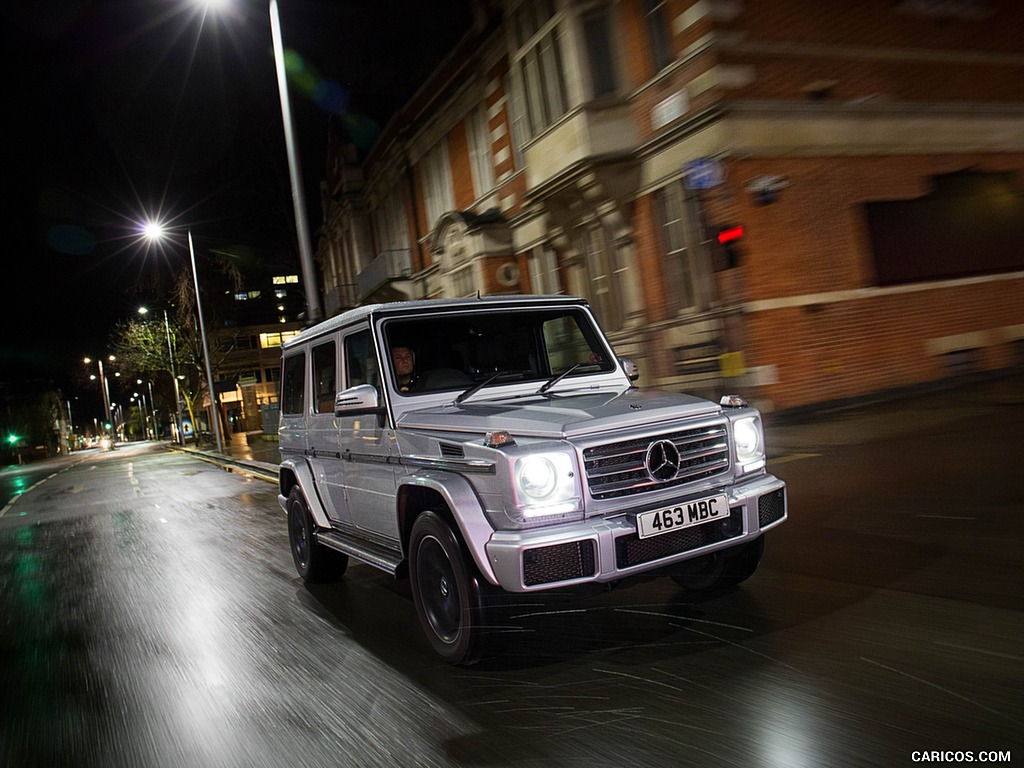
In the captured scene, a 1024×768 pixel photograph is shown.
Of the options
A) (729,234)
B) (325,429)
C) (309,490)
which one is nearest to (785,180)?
(729,234)

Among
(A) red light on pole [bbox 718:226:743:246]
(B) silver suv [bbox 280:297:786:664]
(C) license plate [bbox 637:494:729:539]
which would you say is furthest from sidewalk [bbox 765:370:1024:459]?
(C) license plate [bbox 637:494:729:539]

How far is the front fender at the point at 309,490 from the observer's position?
6.14m

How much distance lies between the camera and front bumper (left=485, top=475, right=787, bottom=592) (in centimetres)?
356

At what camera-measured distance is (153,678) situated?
179 inches

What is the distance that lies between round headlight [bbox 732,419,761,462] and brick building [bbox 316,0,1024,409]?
25.5 ft

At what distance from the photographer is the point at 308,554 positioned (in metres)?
6.52

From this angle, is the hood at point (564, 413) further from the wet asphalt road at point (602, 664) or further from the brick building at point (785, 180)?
the brick building at point (785, 180)

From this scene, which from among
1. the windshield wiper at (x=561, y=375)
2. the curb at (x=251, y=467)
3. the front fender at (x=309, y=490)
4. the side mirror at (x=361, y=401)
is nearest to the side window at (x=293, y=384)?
the front fender at (x=309, y=490)

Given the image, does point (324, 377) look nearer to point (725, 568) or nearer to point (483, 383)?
point (483, 383)

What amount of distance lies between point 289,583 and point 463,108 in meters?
17.0

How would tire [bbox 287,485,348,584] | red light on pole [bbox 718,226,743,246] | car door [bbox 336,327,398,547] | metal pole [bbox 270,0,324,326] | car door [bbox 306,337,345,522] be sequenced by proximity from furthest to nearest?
metal pole [bbox 270,0,324,326]
red light on pole [bbox 718,226,743,246]
tire [bbox 287,485,348,584]
car door [bbox 306,337,345,522]
car door [bbox 336,327,398,547]

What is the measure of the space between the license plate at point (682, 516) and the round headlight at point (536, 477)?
0.47 metres

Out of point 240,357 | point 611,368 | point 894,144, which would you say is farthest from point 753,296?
point 240,357

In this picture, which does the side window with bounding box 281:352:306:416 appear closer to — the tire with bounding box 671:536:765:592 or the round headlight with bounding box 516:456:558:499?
the round headlight with bounding box 516:456:558:499
